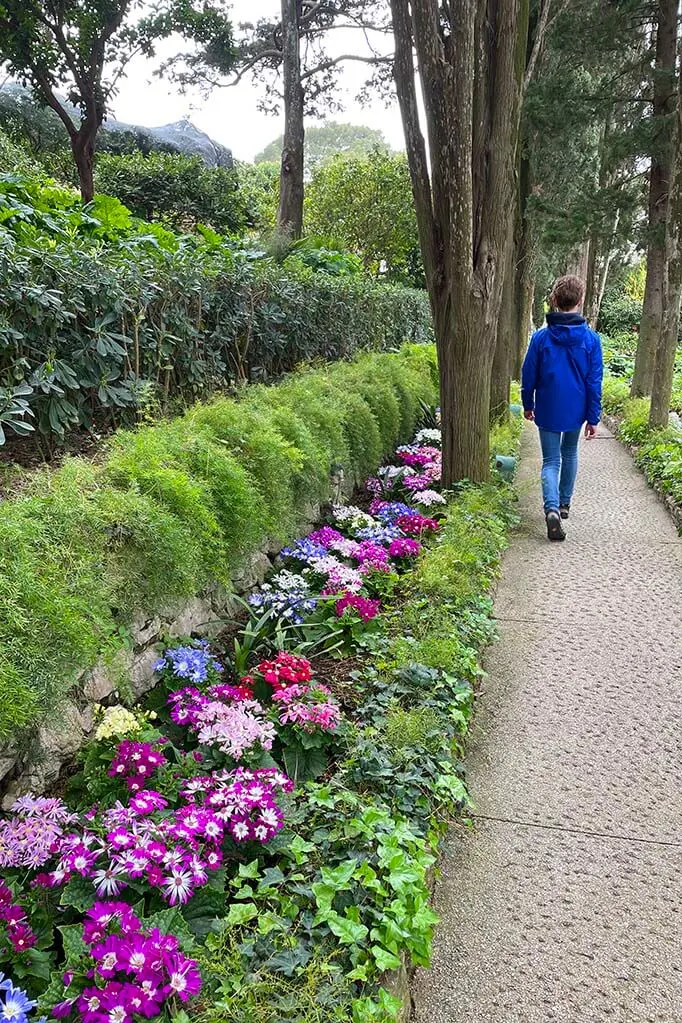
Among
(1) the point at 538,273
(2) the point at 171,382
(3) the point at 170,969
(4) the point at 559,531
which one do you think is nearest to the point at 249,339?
(2) the point at 171,382

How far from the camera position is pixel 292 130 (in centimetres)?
1256

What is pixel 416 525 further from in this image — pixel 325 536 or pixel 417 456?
pixel 417 456

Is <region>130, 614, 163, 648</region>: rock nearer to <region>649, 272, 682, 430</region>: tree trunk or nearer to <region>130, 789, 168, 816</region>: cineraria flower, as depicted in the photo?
<region>130, 789, 168, 816</region>: cineraria flower

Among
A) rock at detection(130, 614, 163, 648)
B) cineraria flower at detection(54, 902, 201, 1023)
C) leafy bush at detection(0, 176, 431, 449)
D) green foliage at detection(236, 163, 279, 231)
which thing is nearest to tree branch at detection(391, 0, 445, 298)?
leafy bush at detection(0, 176, 431, 449)

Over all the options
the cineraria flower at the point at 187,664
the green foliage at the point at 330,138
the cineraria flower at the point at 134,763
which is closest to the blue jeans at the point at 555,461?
the cineraria flower at the point at 187,664

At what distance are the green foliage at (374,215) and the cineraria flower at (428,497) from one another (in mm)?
10657

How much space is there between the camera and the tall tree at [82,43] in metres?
11.1

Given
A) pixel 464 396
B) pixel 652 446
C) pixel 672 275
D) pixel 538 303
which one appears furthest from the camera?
pixel 538 303

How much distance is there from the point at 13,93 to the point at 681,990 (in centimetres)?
1986

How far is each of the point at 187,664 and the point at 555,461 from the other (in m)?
3.64

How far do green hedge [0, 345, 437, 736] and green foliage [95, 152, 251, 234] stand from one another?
29.1ft

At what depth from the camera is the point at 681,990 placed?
5.96 feet

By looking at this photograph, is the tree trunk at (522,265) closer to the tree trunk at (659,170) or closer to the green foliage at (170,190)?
the tree trunk at (659,170)

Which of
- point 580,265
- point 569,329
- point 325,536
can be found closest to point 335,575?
point 325,536
